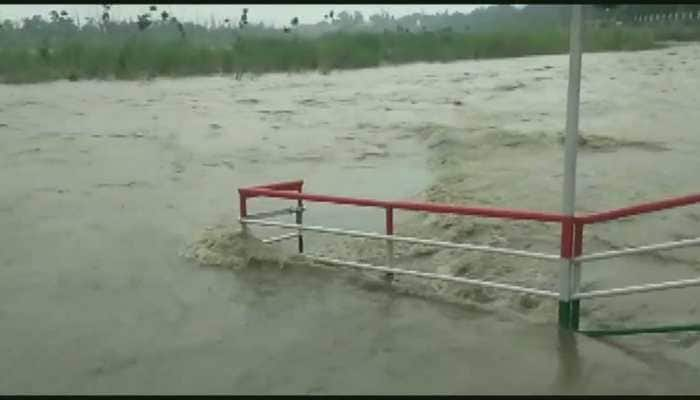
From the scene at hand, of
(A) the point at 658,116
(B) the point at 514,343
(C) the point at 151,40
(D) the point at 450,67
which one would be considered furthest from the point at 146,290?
(D) the point at 450,67

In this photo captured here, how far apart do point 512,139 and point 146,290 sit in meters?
7.89

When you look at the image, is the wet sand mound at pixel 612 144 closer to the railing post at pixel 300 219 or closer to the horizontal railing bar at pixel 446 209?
the railing post at pixel 300 219

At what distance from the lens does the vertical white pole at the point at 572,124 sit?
3.76 m

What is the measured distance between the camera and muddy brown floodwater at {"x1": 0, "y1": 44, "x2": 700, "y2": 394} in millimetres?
4367

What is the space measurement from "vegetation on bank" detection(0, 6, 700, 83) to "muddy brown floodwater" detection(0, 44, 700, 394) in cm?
864

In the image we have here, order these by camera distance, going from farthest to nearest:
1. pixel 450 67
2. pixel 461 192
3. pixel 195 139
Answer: pixel 450 67, pixel 195 139, pixel 461 192

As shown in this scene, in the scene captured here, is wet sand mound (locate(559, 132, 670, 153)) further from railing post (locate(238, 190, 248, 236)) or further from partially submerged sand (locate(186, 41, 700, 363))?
railing post (locate(238, 190, 248, 236))

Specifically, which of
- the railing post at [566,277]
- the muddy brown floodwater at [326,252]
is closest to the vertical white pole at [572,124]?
the railing post at [566,277]

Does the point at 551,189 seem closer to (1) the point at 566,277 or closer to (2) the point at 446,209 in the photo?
(2) the point at 446,209

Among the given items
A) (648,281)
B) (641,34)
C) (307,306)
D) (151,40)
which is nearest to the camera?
(307,306)

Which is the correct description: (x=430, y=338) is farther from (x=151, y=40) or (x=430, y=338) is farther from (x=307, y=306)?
(x=151, y=40)

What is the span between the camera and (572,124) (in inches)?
153

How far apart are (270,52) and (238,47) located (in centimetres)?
110

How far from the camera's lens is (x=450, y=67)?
3009cm
